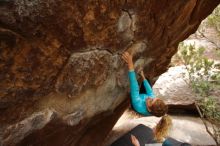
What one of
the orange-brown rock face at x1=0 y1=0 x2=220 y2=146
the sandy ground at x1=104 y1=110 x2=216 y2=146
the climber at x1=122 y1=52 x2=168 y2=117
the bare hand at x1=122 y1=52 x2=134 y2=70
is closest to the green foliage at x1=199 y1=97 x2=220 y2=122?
the sandy ground at x1=104 y1=110 x2=216 y2=146

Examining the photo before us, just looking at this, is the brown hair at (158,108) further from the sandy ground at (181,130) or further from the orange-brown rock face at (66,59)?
the sandy ground at (181,130)


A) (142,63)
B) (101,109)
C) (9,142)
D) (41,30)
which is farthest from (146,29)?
(9,142)

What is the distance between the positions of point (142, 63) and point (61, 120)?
7.97 ft

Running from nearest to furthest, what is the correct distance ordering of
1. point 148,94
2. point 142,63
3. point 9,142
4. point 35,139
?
1. point 9,142
2. point 35,139
3. point 148,94
4. point 142,63

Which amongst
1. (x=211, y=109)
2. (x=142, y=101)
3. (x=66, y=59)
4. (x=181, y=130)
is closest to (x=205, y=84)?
(x=211, y=109)

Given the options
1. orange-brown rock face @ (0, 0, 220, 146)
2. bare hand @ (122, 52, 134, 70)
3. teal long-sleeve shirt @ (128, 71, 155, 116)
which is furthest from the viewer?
bare hand @ (122, 52, 134, 70)

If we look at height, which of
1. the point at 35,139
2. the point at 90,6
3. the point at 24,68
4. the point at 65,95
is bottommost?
the point at 35,139

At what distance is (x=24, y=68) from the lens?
15.0 ft

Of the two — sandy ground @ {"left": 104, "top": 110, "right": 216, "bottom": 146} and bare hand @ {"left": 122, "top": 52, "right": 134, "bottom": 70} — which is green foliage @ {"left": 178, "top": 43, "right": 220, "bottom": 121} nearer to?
sandy ground @ {"left": 104, "top": 110, "right": 216, "bottom": 146}

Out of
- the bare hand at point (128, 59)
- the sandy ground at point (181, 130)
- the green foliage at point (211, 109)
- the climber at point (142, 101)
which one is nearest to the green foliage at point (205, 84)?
the green foliage at point (211, 109)

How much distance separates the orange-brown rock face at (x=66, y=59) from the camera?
14.4ft

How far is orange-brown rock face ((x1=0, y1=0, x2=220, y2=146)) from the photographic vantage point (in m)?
4.40

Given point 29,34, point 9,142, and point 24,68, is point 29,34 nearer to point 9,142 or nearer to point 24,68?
point 24,68

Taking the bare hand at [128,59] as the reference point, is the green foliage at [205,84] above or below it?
below
